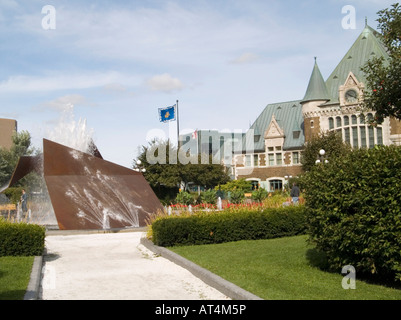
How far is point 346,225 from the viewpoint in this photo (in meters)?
7.44

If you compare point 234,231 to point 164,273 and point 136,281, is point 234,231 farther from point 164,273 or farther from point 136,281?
point 136,281

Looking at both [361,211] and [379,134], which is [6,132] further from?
[361,211]

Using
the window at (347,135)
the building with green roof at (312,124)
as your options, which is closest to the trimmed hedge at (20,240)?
the building with green roof at (312,124)

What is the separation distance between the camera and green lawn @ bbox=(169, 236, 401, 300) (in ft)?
21.9

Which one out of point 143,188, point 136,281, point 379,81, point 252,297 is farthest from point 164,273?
point 143,188

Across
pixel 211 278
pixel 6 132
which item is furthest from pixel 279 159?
pixel 6 132

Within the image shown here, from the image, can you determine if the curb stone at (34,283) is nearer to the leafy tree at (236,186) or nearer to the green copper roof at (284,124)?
the leafy tree at (236,186)

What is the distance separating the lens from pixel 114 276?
29.0ft

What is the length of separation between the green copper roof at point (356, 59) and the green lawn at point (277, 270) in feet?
136

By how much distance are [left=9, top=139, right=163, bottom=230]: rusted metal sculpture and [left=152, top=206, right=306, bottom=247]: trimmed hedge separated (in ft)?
15.7

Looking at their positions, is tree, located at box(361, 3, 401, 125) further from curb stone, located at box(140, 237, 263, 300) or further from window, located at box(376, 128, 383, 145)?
window, located at box(376, 128, 383, 145)

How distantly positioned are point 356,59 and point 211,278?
48055 millimetres

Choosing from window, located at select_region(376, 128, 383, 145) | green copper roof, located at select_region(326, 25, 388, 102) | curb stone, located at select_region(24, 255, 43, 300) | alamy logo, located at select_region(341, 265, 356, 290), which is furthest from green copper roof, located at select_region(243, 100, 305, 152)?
curb stone, located at select_region(24, 255, 43, 300)
